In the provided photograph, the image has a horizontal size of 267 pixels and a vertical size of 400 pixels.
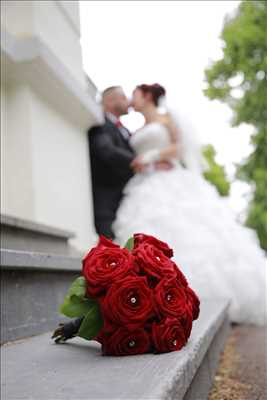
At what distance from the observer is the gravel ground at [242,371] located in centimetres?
151

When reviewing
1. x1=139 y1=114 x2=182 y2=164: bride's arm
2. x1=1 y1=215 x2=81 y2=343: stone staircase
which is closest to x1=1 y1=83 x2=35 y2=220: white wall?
x1=1 y1=215 x2=81 y2=343: stone staircase

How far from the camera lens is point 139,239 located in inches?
64.1

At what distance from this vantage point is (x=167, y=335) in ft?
4.48

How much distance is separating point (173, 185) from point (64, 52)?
5.04 ft

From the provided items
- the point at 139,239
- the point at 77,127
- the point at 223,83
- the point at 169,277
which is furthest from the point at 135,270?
the point at 223,83

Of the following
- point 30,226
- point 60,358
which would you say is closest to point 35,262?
point 30,226

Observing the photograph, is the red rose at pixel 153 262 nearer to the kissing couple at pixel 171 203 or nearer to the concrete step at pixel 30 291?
the concrete step at pixel 30 291

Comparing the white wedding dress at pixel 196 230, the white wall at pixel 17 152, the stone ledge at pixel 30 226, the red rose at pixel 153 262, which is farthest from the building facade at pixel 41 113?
the red rose at pixel 153 262

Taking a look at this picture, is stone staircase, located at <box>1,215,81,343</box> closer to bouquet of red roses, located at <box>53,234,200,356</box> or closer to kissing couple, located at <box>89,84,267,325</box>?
bouquet of red roses, located at <box>53,234,200,356</box>

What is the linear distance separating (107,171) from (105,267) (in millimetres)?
3609

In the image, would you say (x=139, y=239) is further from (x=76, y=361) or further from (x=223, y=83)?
(x=223, y=83)

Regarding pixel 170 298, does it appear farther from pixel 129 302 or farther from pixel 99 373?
pixel 99 373

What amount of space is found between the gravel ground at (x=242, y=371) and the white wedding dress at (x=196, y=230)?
3.07 ft

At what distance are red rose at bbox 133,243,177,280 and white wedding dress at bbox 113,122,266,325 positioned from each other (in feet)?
8.31
